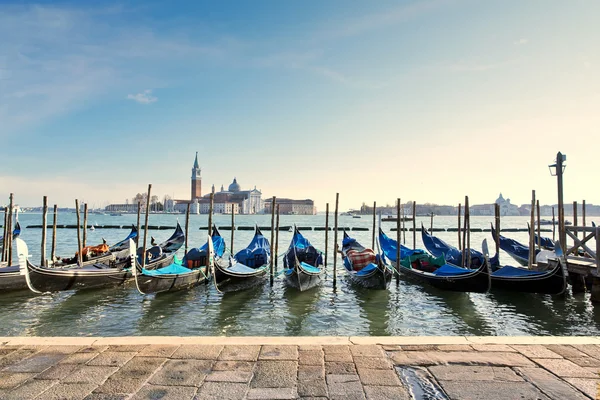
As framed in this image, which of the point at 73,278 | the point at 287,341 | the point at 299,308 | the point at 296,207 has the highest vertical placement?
the point at 296,207

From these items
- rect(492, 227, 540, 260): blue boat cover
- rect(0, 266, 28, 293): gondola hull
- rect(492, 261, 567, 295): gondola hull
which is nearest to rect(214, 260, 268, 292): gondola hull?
rect(0, 266, 28, 293): gondola hull

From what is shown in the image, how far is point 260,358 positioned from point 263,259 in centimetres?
727

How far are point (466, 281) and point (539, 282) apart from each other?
143 cm

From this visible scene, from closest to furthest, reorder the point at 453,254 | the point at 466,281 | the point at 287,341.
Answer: the point at 287,341 < the point at 466,281 < the point at 453,254

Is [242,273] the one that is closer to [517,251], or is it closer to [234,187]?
[517,251]

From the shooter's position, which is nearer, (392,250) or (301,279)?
(301,279)

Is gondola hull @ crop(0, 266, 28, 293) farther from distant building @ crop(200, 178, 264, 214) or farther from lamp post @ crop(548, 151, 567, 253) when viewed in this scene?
distant building @ crop(200, 178, 264, 214)

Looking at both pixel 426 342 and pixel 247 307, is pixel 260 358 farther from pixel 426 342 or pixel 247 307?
pixel 247 307

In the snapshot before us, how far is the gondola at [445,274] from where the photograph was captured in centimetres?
745

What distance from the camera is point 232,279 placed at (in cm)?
806

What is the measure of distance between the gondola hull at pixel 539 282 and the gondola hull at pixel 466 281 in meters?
1.00

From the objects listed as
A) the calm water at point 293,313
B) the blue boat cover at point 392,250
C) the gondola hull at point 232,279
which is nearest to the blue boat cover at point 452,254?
the blue boat cover at point 392,250

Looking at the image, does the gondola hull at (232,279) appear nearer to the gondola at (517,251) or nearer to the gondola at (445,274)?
the gondola at (445,274)

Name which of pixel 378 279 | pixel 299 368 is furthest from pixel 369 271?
pixel 299 368
